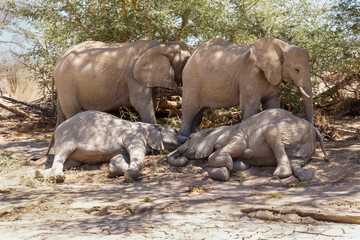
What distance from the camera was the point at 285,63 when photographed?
7391mm

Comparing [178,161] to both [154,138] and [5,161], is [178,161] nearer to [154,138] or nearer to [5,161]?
[154,138]

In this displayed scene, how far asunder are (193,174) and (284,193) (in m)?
1.73

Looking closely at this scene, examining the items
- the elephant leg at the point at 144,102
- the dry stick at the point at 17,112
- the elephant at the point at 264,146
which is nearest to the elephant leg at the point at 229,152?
the elephant at the point at 264,146

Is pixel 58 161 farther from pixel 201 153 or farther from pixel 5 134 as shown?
pixel 5 134

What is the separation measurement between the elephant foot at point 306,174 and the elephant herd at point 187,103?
0.01 metres

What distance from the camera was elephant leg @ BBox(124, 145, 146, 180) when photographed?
6.53 metres

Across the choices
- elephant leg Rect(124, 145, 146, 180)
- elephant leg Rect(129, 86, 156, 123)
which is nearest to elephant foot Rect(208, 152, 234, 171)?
elephant leg Rect(124, 145, 146, 180)

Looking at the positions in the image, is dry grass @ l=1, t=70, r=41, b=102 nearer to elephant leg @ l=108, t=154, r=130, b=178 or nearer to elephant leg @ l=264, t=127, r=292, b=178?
elephant leg @ l=108, t=154, r=130, b=178

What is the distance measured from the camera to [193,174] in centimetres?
676

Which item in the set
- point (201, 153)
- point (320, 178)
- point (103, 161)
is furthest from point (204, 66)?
point (320, 178)

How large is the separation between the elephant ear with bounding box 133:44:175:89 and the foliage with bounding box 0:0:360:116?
3.48 ft

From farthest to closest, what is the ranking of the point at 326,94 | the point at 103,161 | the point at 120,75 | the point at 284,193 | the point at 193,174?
the point at 326,94 → the point at 120,75 → the point at 103,161 → the point at 193,174 → the point at 284,193

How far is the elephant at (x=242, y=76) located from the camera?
24.1 feet

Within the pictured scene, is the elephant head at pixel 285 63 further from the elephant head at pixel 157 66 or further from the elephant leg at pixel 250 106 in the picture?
the elephant head at pixel 157 66
